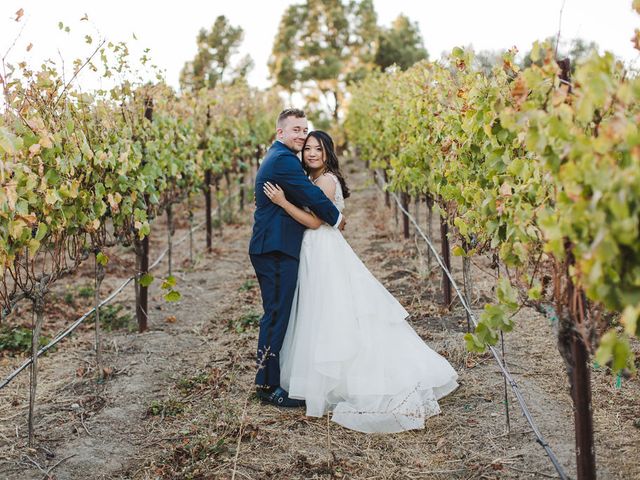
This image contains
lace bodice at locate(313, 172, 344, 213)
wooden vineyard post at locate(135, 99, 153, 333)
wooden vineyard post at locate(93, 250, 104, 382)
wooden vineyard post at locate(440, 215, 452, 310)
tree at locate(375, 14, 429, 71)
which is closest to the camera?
lace bodice at locate(313, 172, 344, 213)

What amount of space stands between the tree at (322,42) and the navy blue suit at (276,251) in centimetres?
2991

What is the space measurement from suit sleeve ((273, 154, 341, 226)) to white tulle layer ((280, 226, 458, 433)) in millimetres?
225

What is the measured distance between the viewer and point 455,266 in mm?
8625

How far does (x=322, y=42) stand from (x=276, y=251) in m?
32.2

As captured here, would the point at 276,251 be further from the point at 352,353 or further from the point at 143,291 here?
the point at 143,291

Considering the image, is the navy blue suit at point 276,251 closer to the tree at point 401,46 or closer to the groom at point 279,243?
the groom at point 279,243

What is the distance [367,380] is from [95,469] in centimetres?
171

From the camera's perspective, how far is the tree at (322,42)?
34.1 meters

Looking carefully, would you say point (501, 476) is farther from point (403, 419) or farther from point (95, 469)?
point (95, 469)

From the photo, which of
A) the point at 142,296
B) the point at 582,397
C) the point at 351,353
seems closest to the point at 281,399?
the point at 351,353

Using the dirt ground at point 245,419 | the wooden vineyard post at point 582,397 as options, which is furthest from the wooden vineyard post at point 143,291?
the wooden vineyard post at point 582,397

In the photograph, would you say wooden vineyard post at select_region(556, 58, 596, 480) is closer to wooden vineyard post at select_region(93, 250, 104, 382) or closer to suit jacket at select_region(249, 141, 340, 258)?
suit jacket at select_region(249, 141, 340, 258)

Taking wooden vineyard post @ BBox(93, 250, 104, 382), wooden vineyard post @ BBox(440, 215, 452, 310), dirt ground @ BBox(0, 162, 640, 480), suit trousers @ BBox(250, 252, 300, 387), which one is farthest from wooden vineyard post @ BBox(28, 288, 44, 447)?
wooden vineyard post @ BBox(440, 215, 452, 310)

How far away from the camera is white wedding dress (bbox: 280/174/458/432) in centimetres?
407
